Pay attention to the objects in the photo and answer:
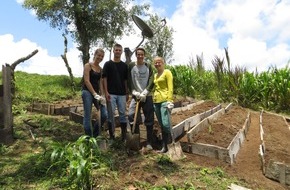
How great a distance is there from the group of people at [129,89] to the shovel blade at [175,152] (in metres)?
0.18

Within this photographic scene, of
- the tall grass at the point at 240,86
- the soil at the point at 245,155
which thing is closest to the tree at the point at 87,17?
the tall grass at the point at 240,86

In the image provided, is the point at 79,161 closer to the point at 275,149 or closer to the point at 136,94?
the point at 136,94

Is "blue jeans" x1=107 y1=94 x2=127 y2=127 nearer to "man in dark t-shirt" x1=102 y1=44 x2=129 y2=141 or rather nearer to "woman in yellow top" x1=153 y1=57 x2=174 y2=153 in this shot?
"man in dark t-shirt" x1=102 y1=44 x2=129 y2=141

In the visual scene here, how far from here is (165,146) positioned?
Answer: 542 cm

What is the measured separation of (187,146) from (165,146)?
431 millimetres

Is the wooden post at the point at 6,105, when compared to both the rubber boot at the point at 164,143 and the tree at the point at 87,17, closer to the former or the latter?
the rubber boot at the point at 164,143

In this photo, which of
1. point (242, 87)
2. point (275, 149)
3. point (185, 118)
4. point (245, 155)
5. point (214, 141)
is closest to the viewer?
point (245, 155)

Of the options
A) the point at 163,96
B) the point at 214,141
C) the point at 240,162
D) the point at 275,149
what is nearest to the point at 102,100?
the point at 163,96

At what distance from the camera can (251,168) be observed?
5141 mm

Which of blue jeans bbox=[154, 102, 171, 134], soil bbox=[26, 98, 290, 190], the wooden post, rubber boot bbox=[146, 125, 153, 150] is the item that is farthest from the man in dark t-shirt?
the wooden post

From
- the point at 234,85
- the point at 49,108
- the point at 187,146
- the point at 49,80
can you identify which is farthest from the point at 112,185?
the point at 49,80

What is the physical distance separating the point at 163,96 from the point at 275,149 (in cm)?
236

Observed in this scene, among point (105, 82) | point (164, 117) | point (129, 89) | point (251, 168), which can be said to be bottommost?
point (251, 168)

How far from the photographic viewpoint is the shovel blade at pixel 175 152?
5191 mm
